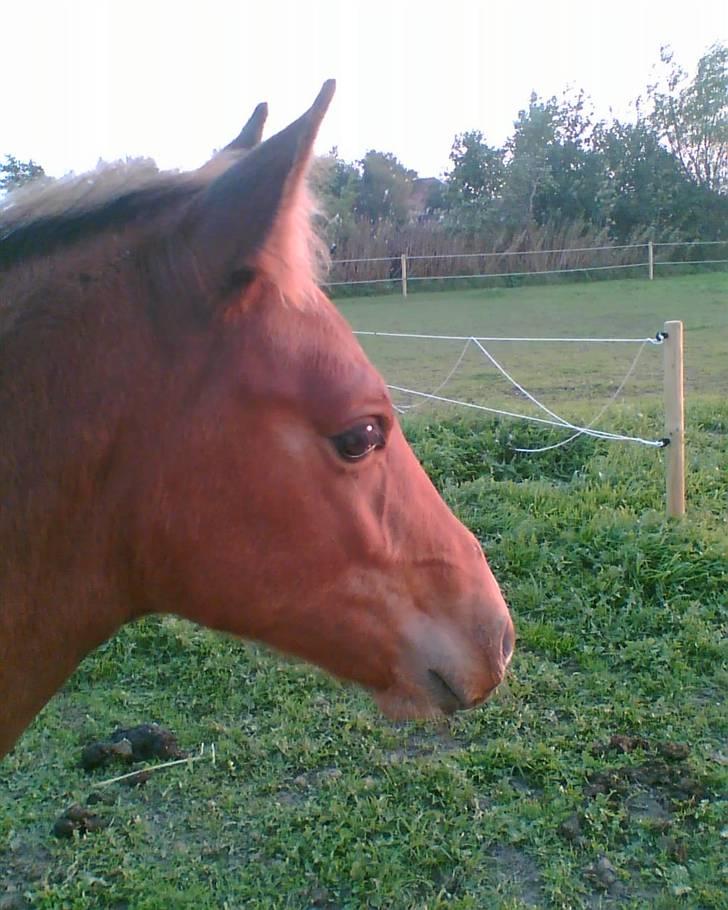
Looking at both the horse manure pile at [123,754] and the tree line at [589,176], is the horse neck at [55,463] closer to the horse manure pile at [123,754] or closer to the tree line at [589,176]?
the horse manure pile at [123,754]

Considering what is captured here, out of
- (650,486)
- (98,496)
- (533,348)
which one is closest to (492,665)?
(98,496)

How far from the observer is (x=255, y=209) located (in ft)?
4.15

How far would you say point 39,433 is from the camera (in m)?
1.31

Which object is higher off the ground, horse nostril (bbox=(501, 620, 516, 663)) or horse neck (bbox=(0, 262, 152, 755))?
horse neck (bbox=(0, 262, 152, 755))

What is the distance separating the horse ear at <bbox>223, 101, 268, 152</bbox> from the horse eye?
65 centimetres

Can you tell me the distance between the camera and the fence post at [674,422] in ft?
16.7

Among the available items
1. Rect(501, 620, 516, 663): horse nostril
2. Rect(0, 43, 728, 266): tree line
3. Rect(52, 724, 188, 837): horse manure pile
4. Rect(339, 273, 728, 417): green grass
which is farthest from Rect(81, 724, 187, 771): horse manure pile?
Rect(0, 43, 728, 266): tree line

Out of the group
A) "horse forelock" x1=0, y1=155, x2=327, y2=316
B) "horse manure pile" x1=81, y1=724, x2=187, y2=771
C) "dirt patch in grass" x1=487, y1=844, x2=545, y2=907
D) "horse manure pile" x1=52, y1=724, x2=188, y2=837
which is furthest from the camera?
"horse manure pile" x1=81, y1=724, x2=187, y2=771

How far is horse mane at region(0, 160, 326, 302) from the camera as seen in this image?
1.39 m

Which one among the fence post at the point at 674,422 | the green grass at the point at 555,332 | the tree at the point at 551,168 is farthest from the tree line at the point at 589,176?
the fence post at the point at 674,422

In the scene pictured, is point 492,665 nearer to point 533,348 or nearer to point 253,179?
point 253,179

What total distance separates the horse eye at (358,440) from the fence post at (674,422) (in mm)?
4075

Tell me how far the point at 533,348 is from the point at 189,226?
45.9 feet

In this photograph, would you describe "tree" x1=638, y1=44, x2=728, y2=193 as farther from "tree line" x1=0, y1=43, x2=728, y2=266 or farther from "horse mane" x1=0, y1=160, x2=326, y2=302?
"horse mane" x1=0, y1=160, x2=326, y2=302
